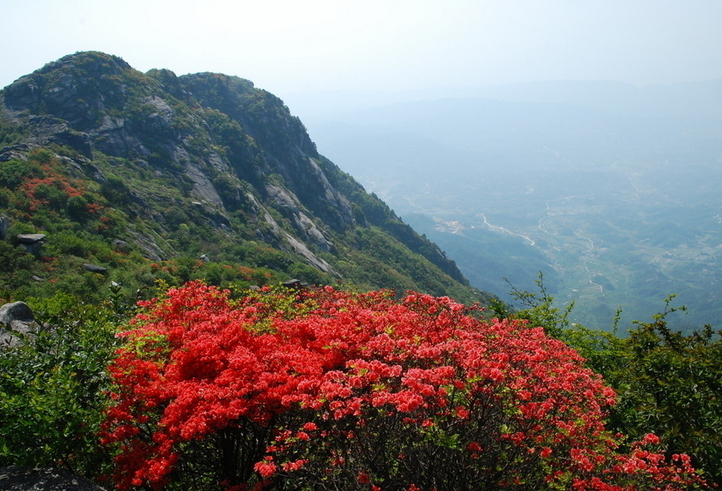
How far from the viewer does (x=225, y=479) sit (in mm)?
9977

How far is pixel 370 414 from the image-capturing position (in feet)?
26.6

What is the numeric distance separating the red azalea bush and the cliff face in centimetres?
4650

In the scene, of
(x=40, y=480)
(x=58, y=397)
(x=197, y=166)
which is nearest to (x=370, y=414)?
(x=58, y=397)

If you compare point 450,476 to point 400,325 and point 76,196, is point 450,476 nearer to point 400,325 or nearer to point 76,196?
point 400,325

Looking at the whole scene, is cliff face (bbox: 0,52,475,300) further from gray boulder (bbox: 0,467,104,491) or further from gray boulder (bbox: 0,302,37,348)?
gray boulder (bbox: 0,467,104,491)

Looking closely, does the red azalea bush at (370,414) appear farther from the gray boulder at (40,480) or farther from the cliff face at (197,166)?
the cliff face at (197,166)

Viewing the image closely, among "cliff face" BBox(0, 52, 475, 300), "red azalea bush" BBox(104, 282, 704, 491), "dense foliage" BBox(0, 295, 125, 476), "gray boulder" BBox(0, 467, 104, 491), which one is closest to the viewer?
"red azalea bush" BBox(104, 282, 704, 491)

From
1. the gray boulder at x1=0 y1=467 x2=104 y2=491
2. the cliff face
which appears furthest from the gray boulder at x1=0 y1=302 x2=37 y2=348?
the cliff face

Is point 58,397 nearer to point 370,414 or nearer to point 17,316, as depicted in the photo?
point 370,414

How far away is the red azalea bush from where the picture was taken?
7547 millimetres

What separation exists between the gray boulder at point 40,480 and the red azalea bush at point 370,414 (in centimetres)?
89

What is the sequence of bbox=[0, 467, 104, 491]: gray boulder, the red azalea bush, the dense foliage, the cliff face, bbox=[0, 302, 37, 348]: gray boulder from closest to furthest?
the red azalea bush < the dense foliage < bbox=[0, 467, 104, 491]: gray boulder < bbox=[0, 302, 37, 348]: gray boulder < the cliff face

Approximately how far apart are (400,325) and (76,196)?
54814 mm

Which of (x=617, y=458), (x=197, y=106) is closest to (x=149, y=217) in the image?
(x=197, y=106)
